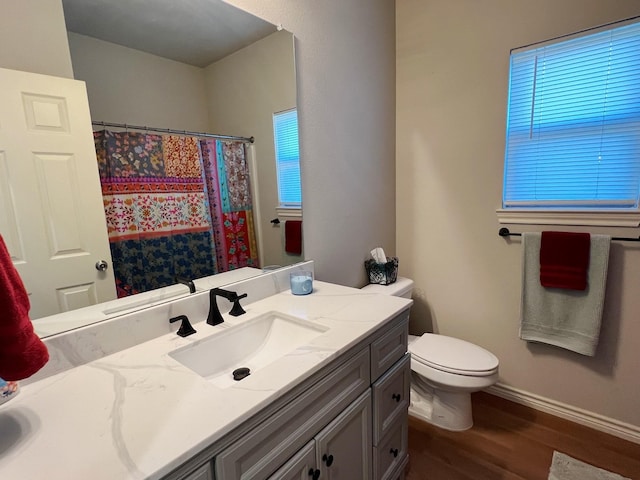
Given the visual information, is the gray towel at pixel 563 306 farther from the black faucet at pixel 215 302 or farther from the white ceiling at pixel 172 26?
the white ceiling at pixel 172 26

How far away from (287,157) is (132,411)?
1140 mm

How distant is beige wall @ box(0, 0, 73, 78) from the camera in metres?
0.77

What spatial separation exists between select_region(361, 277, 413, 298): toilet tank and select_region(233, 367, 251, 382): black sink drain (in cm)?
99

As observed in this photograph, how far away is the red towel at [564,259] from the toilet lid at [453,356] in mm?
522

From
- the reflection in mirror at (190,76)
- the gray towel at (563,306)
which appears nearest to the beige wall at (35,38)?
the reflection in mirror at (190,76)

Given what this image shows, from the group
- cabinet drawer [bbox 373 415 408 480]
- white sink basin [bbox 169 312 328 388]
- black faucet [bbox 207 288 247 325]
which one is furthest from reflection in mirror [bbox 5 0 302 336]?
cabinet drawer [bbox 373 415 408 480]

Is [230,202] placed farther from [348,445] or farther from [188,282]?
[348,445]

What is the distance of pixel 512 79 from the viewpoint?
177 centimetres

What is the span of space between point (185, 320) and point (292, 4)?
143 centimetres

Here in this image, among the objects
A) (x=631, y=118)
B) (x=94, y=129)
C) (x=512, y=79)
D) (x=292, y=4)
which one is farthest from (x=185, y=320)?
(x=631, y=118)

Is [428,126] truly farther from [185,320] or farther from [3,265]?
[3,265]

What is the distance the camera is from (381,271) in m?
2.00

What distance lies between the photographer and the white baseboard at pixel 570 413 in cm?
167

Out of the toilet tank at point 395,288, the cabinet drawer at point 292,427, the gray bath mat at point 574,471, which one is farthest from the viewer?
the toilet tank at point 395,288
